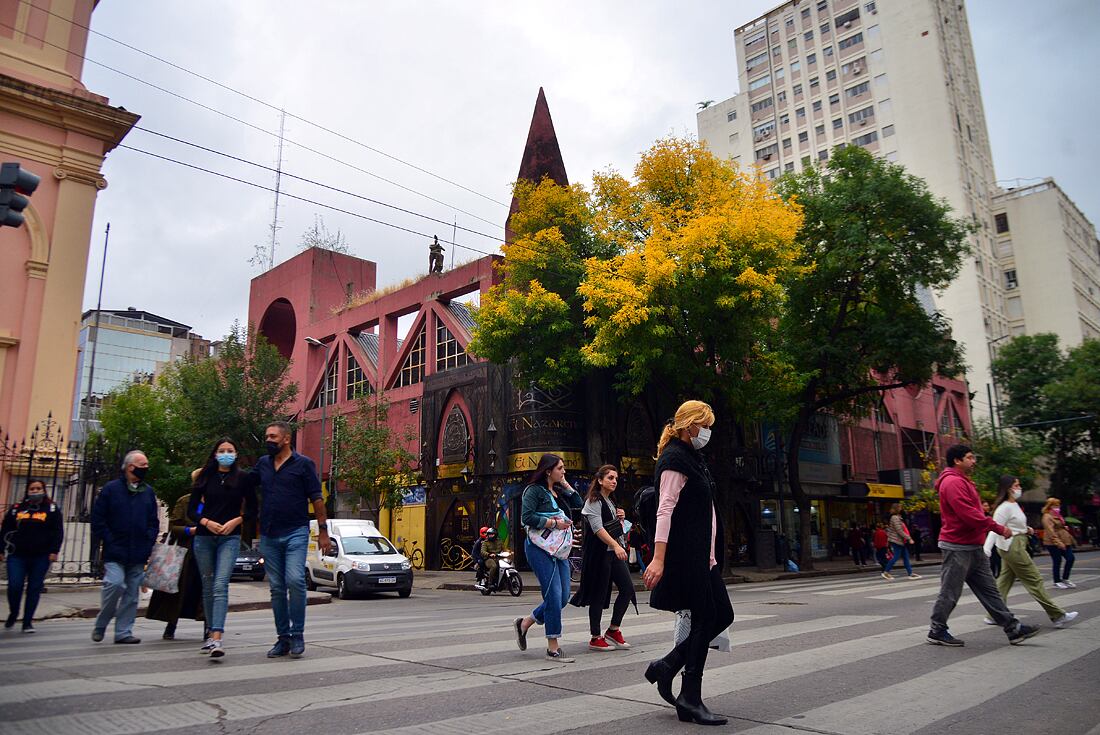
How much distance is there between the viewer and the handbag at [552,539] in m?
6.39

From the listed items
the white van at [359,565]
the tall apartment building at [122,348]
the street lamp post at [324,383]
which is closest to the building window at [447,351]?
the street lamp post at [324,383]

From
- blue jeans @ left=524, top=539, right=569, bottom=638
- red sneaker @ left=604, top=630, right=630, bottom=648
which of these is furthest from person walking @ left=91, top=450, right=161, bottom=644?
red sneaker @ left=604, top=630, right=630, bottom=648

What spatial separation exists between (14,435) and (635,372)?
49.8 ft

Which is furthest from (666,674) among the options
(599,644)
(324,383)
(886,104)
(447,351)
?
(886,104)

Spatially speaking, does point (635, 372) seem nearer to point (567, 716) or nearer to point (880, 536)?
point (880, 536)

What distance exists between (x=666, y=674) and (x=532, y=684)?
1203mm

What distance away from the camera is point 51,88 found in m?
17.5

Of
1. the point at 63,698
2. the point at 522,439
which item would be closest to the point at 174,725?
the point at 63,698

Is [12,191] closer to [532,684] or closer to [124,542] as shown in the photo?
[124,542]

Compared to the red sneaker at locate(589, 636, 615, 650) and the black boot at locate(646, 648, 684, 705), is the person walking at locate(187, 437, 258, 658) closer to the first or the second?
the red sneaker at locate(589, 636, 615, 650)

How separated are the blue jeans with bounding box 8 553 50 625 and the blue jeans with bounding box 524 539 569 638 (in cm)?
589

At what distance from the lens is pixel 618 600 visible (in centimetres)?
702

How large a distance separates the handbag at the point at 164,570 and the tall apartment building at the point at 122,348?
72297mm

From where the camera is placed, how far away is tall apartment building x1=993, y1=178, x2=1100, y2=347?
63938mm
